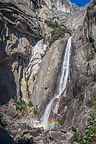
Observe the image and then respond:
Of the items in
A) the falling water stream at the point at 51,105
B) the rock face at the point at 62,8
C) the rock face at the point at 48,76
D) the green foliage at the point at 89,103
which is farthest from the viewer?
the rock face at the point at 62,8

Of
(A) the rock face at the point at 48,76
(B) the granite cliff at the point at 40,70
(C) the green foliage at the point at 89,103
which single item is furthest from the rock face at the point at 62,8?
(C) the green foliage at the point at 89,103

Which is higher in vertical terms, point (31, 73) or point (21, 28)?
point (21, 28)

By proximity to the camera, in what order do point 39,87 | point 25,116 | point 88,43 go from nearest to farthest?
1. point 88,43
2. point 25,116
3. point 39,87

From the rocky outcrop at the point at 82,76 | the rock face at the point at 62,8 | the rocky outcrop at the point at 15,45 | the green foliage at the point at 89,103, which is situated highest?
the rock face at the point at 62,8

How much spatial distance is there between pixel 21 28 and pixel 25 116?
13504mm

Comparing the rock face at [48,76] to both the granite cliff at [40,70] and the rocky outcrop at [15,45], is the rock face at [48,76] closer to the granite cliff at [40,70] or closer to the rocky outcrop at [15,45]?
the granite cliff at [40,70]

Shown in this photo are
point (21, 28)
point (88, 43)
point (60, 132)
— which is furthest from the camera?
point (21, 28)

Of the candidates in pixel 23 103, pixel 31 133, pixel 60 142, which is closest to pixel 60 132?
pixel 60 142

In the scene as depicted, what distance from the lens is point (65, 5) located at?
7081cm

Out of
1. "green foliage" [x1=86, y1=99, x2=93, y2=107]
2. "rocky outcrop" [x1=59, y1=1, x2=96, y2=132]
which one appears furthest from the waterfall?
"green foliage" [x1=86, y1=99, x2=93, y2=107]

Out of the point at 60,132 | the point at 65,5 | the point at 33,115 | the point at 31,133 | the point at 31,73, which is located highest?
the point at 65,5

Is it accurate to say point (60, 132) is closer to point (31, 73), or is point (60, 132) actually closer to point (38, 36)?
point (31, 73)

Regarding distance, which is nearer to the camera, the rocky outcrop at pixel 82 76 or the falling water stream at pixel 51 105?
the rocky outcrop at pixel 82 76

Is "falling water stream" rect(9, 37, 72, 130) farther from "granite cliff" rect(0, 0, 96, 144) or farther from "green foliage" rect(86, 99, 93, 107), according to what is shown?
"green foliage" rect(86, 99, 93, 107)
